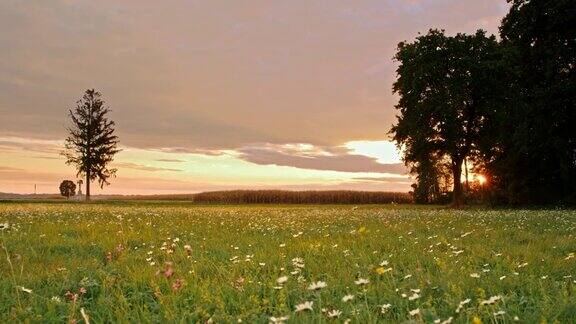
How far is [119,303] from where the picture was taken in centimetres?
638

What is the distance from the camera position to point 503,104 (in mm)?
49219

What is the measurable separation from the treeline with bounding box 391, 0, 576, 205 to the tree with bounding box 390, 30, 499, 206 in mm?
96

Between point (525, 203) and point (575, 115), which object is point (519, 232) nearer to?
point (575, 115)

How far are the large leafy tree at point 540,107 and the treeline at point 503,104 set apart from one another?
0.08 m

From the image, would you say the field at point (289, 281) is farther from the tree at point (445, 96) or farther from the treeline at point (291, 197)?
the treeline at point (291, 197)

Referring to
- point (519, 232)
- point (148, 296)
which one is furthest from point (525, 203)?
point (148, 296)

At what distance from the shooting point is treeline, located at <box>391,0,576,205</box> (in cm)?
3969

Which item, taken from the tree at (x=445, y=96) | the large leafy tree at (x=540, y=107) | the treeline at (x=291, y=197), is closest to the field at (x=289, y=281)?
the large leafy tree at (x=540, y=107)

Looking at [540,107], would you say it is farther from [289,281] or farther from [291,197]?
[291,197]

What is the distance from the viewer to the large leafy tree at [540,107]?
39.0 m

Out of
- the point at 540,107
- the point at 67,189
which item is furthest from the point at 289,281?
the point at 67,189

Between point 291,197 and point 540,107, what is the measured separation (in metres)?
52.7

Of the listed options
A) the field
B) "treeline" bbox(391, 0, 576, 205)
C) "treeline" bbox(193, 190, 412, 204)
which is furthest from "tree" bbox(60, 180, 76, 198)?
the field

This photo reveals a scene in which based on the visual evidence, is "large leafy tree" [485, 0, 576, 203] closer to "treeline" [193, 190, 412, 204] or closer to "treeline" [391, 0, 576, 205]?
"treeline" [391, 0, 576, 205]
